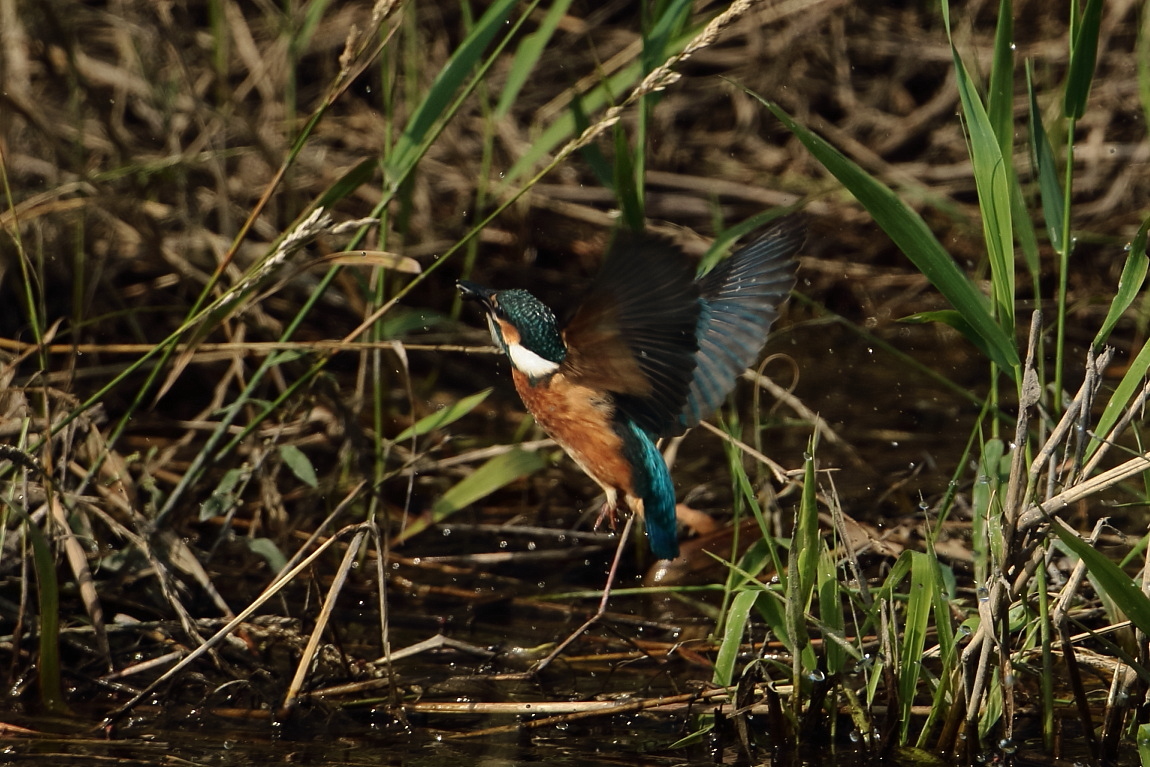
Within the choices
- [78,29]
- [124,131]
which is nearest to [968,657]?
[124,131]

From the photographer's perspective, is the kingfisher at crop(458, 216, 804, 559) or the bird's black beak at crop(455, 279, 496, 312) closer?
the kingfisher at crop(458, 216, 804, 559)

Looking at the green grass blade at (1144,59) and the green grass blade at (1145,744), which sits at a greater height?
the green grass blade at (1144,59)

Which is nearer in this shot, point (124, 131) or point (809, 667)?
point (809, 667)

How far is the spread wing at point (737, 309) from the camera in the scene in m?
3.19

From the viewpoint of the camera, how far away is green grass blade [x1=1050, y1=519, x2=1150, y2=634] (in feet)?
7.08

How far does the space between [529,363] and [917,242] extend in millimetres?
954

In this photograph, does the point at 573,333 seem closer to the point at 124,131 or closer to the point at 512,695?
the point at 512,695

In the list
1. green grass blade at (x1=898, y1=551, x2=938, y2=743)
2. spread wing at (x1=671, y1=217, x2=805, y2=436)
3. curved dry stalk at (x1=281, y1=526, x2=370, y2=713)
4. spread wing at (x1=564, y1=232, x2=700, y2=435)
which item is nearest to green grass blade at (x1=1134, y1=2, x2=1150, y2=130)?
spread wing at (x1=671, y1=217, x2=805, y2=436)

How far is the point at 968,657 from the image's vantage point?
2.44m

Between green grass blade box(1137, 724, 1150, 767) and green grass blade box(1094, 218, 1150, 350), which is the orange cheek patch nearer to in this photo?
green grass blade box(1094, 218, 1150, 350)

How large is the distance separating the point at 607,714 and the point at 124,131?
4.04 metres

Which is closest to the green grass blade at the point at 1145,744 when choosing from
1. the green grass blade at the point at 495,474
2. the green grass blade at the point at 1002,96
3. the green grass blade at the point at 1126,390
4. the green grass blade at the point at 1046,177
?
the green grass blade at the point at 1126,390

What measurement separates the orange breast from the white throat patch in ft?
0.05

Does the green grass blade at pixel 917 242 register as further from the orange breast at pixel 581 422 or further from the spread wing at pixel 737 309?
the orange breast at pixel 581 422
